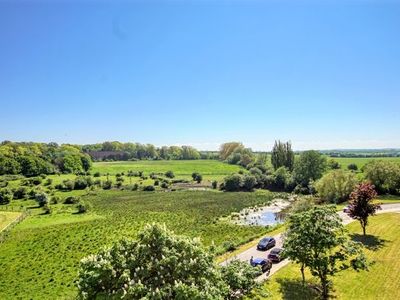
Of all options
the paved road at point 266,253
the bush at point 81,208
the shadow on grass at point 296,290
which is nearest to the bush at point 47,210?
the bush at point 81,208

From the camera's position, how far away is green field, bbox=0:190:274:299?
115 feet

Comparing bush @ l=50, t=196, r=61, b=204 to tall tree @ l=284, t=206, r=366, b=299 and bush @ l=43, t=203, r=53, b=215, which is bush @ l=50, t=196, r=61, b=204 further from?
tall tree @ l=284, t=206, r=366, b=299

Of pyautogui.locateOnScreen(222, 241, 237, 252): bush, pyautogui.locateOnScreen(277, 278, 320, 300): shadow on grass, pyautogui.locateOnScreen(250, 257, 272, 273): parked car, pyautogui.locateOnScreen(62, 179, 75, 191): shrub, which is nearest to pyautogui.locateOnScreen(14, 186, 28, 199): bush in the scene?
pyautogui.locateOnScreen(62, 179, 75, 191): shrub

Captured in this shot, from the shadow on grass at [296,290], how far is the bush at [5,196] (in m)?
80.8

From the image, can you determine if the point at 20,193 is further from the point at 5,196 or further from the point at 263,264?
the point at 263,264

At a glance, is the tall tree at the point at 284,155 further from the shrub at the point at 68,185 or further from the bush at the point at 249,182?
the shrub at the point at 68,185

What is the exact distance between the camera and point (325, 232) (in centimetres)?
1983

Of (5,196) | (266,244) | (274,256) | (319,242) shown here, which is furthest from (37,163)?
(319,242)

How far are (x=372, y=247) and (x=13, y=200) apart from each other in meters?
86.7

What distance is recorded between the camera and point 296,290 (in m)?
23.3

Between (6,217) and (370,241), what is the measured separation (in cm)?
6693

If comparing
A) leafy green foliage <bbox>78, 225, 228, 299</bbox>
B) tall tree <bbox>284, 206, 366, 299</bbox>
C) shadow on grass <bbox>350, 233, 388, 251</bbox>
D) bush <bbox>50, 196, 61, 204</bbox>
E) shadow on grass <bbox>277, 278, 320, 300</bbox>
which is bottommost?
bush <bbox>50, 196, 61, 204</bbox>

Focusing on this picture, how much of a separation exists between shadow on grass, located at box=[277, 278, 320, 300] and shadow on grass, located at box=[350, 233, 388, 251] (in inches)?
410

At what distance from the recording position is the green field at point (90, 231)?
1383 inches
